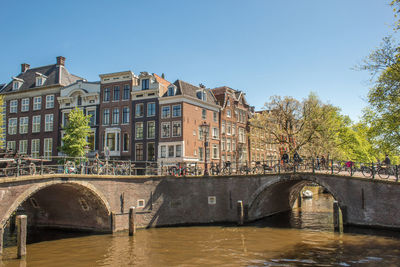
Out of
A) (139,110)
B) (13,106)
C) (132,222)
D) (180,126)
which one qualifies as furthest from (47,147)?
(132,222)

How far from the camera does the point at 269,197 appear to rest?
93.9ft

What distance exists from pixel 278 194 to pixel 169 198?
36.0ft

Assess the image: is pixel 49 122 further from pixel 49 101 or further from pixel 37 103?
pixel 37 103

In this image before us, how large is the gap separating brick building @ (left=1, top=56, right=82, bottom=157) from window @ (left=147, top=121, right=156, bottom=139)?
42.9 feet

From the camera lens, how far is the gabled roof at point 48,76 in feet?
141

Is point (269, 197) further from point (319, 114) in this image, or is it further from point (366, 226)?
point (319, 114)

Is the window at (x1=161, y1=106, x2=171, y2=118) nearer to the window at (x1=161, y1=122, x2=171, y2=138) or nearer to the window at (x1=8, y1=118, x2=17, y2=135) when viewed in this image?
the window at (x1=161, y1=122, x2=171, y2=138)

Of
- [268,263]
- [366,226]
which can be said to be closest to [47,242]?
[268,263]

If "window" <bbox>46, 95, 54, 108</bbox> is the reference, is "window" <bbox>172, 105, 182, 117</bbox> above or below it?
below

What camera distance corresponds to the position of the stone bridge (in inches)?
793

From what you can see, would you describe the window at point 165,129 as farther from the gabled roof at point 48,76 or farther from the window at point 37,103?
the window at point 37,103

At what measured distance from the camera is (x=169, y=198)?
25719mm

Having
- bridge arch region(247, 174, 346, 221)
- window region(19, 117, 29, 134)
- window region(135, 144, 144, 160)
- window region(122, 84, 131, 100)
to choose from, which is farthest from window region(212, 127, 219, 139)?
window region(19, 117, 29, 134)

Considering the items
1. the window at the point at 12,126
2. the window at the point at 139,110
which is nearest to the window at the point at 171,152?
the window at the point at 139,110
